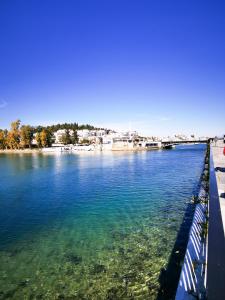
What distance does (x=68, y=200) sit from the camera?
25094 millimetres

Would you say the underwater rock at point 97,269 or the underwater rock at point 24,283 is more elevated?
the underwater rock at point 97,269

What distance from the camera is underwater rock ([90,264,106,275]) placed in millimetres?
10516

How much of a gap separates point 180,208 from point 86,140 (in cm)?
16906

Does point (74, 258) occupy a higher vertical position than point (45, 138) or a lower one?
lower

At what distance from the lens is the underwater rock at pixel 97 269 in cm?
1052

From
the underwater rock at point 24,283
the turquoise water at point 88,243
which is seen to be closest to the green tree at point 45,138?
the turquoise water at point 88,243

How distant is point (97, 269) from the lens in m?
10.8

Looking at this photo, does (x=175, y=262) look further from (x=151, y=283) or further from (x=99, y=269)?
(x=99, y=269)

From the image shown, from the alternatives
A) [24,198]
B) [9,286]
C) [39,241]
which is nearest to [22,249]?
[39,241]

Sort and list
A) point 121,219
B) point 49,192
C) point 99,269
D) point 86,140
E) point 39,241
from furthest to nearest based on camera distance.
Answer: point 86,140, point 49,192, point 121,219, point 39,241, point 99,269

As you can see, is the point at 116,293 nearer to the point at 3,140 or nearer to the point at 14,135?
A: the point at 14,135

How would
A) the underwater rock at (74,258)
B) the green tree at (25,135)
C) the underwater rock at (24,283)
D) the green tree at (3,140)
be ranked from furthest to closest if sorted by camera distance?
the green tree at (3,140) < the green tree at (25,135) < the underwater rock at (74,258) < the underwater rock at (24,283)

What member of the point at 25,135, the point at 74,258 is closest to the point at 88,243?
the point at 74,258

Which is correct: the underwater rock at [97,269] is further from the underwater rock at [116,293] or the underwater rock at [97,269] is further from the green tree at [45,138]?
the green tree at [45,138]
